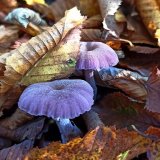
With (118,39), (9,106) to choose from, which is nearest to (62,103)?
(9,106)

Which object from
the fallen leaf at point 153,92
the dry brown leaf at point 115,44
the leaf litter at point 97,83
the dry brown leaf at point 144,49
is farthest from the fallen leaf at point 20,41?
the fallen leaf at point 153,92

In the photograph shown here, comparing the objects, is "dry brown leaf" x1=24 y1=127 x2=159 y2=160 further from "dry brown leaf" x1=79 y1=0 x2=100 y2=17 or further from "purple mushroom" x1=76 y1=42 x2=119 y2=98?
"dry brown leaf" x1=79 y1=0 x2=100 y2=17

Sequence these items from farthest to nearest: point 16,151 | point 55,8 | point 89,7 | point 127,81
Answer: point 55,8
point 89,7
point 127,81
point 16,151

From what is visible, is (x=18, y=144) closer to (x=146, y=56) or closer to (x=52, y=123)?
(x=52, y=123)

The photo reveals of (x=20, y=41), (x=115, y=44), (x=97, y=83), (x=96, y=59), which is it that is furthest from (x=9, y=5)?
(x=96, y=59)

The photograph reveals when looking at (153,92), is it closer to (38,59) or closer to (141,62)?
(141,62)

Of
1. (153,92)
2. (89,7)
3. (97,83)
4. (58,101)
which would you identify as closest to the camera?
(58,101)
